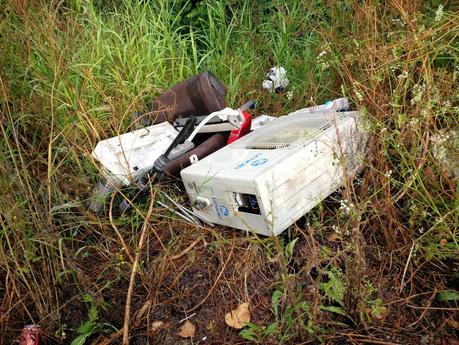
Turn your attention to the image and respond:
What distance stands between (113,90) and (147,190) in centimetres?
92

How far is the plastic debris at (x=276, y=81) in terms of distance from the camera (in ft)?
9.44

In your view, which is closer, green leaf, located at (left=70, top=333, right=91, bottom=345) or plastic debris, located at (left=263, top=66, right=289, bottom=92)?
green leaf, located at (left=70, top=333, right=91, bottom=345)

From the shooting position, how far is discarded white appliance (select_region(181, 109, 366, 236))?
5.13 feet

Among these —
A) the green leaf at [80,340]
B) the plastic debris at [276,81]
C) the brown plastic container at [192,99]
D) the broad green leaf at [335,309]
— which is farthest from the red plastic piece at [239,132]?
the green leaf at [80,340]

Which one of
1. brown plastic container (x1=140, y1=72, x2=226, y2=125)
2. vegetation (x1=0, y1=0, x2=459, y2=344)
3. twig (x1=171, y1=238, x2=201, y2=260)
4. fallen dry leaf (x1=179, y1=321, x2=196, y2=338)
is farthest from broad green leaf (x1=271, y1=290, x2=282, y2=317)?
brown plastic container (x1=140, y1=72, x2=226, y2=125)

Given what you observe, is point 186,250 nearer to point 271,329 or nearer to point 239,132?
point 271,329

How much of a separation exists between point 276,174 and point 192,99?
1031 mm

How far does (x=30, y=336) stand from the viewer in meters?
1.60

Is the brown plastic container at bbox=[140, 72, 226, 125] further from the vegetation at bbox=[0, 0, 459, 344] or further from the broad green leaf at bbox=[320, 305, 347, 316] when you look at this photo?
the broad green leaf at bbox=[320, 305, 347, 316]

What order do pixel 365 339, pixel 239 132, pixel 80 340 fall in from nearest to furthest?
pixel 365 339
pixel 80 340
pixel 239 132

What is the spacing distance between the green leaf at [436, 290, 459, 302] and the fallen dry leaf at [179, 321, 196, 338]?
2.94ft

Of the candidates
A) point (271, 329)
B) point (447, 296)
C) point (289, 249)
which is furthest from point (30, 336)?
point (447, 296)

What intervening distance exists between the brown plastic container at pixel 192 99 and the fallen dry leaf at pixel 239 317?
3.72 ft

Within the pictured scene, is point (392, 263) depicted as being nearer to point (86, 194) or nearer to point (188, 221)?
point (188, 221)
